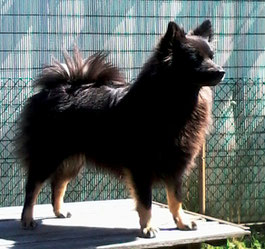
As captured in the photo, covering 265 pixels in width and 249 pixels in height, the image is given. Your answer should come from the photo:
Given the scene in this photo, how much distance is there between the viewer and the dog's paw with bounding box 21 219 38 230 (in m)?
3.80

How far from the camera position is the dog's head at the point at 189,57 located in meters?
3.35

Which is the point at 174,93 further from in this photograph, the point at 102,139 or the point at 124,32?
the point at 124,32

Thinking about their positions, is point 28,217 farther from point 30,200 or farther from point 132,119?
point 132,119

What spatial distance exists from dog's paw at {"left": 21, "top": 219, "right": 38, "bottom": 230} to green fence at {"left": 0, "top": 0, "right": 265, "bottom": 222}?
4.66 ft

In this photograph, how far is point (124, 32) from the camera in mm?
5523

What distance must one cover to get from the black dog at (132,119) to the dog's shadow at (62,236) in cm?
12

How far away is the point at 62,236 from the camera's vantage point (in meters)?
A: 3.58

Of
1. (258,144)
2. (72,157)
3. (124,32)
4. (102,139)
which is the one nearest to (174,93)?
(102,139)

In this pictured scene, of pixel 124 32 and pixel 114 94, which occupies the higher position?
pixel 124 32

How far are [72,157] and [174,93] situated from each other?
89 cm

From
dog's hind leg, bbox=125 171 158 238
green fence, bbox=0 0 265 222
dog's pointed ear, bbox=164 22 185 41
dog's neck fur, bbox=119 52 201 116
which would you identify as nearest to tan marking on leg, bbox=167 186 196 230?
dog's hind leg, bbox=125 171 158 238

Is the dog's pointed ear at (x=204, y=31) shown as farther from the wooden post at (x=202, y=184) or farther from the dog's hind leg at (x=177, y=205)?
the wooden post at (x=202, y=184)

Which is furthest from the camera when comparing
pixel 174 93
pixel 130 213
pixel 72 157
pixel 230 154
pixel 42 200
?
pixel 230 154

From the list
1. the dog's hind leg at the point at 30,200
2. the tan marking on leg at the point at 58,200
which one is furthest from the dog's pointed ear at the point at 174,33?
the tan marking on leg at the point at 58,200
